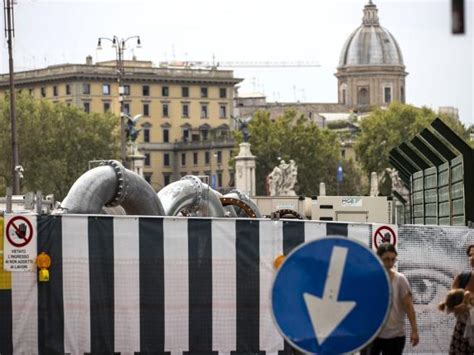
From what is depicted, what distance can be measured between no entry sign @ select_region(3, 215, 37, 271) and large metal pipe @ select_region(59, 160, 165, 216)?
402 centimetres

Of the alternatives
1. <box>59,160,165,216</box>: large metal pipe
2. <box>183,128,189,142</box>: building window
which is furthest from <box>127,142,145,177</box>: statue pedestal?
Answer: <box>59,160,165,216</box>: large metal pipe

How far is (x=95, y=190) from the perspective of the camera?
72.3ft

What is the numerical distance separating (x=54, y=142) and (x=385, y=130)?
32.8 meters

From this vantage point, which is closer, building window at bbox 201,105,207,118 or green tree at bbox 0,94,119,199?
green tree at bbox 0,94,119,199

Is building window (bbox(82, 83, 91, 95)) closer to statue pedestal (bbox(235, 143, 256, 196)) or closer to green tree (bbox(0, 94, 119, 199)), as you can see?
green tree (bbox(0, 94, 119, 199))

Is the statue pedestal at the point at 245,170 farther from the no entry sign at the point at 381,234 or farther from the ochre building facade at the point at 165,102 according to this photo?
the no entry sign at the point at 381,234

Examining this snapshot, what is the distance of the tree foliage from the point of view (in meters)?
156

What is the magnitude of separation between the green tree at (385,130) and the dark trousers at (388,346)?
13865cm

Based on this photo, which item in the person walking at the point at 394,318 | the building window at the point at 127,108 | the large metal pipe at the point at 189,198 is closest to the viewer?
the person walking at the point at 394,318

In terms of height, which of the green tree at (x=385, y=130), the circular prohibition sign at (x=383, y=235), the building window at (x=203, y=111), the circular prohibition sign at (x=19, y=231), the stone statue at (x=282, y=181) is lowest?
the circular prohibition sign at (x=383, y=235)

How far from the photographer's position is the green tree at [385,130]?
15462 centimetres

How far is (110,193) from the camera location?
2241 cm

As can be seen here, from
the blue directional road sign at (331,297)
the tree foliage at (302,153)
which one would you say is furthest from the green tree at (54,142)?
the blue directional road sign at (331,297)

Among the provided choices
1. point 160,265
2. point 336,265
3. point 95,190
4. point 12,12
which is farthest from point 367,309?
point 12,12
